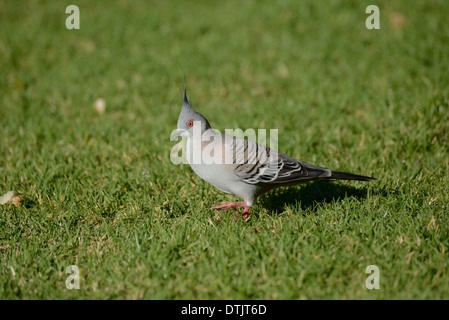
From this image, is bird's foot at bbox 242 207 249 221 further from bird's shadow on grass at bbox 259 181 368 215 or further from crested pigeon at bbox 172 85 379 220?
bird's shadow on grass at bbox 259 181 368 215

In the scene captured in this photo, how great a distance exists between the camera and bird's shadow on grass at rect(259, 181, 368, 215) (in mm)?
3531

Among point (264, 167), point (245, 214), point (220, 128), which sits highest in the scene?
point (220, 128)

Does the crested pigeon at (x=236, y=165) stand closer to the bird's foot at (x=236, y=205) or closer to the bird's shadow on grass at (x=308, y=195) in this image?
the bird's foot at (x=236, y=205)

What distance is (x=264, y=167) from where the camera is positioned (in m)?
3.24

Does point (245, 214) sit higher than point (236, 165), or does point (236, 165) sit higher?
point (236, 165)

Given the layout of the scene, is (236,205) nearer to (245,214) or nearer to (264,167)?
(245,214)

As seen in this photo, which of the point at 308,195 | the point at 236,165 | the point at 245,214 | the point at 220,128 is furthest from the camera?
the point at 220,128

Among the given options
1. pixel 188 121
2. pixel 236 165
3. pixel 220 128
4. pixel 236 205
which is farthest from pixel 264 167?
pixel 220 128

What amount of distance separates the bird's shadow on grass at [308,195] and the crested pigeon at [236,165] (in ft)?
0.96

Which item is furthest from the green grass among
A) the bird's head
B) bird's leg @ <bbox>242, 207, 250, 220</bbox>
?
the bird's head

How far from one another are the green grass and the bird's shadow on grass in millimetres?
21

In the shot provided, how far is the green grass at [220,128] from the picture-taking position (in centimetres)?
269

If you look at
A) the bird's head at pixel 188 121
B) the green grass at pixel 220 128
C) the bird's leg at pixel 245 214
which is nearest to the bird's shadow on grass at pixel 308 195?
the green grass at pixel 220 128

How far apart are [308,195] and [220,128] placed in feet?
5.25
